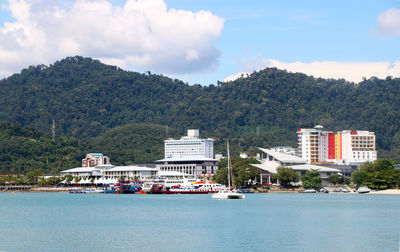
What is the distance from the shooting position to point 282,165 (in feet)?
471

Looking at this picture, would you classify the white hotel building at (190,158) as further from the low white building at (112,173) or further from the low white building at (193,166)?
the low white building at (112,173)

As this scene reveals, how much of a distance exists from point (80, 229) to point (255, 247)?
1440 cm

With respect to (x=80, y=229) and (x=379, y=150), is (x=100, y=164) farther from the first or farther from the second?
(x=80, y=229)

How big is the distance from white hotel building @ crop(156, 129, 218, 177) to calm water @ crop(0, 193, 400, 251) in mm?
88644

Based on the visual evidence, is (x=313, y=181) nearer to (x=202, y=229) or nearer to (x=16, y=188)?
(x=16, y=188)

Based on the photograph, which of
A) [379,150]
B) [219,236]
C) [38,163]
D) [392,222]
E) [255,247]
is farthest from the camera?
[379,150]

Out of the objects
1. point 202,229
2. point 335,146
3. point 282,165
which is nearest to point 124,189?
point 282,165

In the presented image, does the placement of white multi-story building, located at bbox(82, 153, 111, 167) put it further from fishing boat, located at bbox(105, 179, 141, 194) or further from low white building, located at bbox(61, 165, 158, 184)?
fishing boat, located at bbox(105, 179, 141, 194)

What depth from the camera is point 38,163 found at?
506 ft

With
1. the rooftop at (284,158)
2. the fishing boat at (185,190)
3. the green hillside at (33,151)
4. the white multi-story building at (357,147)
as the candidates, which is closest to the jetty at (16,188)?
the green hillside at (33,151)

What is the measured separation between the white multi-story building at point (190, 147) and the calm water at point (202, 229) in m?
120

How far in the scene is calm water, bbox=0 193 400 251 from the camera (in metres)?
38.4

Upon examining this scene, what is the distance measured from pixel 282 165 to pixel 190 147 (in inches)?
1989

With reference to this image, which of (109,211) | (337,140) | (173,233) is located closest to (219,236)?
(173,233)
